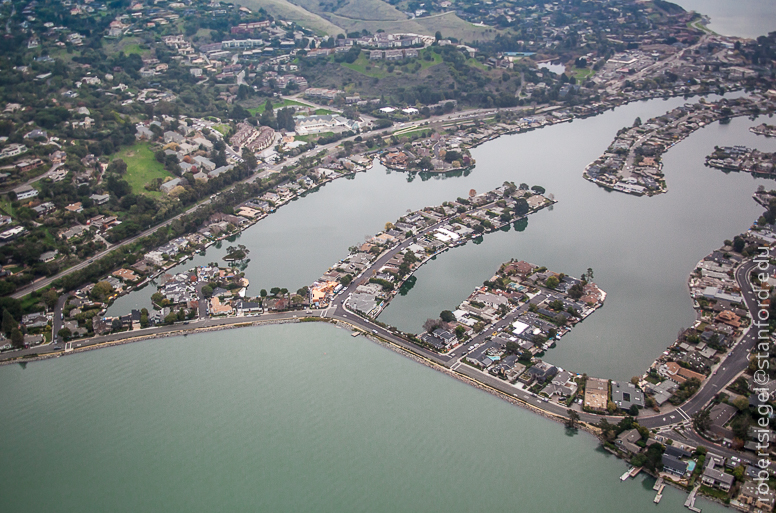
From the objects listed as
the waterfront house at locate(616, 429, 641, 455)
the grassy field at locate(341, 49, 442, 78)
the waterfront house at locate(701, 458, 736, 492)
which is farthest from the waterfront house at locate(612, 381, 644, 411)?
the grassy field at locate(341, 49, 442, 78)

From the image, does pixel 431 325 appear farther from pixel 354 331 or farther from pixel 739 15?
pixel 739 15

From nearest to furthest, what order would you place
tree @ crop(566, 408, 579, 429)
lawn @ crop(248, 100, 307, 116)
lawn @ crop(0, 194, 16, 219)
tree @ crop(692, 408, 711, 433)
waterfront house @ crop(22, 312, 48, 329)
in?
tree @ crop(692, 408, 711, 433) → tree @ crop(566, 408, 579, 429) → waterfront house @ crop(22, 312, 48, 329) → lawn @ crop(0, 194, 16, 219) → lawn @ crop(248, 100, 307, 116)

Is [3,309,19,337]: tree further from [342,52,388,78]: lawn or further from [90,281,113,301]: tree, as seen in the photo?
[342,52,388,78]: lawn

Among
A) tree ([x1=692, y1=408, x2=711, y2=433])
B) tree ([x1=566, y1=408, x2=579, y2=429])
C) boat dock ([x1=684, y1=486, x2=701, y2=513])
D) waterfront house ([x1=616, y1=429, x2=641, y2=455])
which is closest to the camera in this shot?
boat dock ([x1=684, y1=486, x2=701, y2=513])

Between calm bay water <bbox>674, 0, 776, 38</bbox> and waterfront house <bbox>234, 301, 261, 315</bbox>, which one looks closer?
waterfront house <bbox>234, 301, 261, 315</bbox>

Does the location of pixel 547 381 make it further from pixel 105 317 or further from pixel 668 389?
pixel 105 317

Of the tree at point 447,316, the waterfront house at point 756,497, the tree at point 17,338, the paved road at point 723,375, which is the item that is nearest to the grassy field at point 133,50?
the tree at point 17,338

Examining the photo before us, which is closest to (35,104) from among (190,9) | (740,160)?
(190,9)
